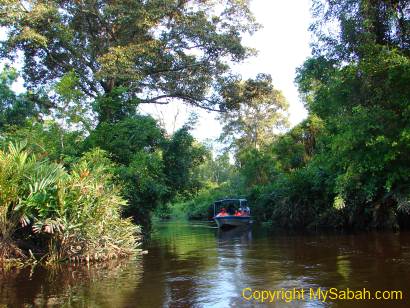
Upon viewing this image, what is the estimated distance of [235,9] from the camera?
2439 cm

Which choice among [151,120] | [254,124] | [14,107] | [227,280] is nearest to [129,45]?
[151,120]

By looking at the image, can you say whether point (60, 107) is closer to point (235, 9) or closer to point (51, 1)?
point (51, 1)

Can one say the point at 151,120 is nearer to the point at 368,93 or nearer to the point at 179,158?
the point at 179,158

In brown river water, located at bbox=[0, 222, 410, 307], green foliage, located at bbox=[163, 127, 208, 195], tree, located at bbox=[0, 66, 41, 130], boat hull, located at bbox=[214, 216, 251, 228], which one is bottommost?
brown river water, located at bbox=[0, 222, 410, 307]

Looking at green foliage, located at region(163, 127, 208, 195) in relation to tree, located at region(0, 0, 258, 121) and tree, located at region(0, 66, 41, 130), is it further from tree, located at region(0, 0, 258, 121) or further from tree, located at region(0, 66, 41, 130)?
tree, located at region(0, 66, 41, 130)

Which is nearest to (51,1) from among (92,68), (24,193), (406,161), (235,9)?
(92,68)

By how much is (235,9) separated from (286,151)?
1399 centimetres

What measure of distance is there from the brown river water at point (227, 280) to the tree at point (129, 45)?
11543mm

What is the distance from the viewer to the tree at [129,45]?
21.3 metres

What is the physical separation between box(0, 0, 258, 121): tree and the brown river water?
11543 mm

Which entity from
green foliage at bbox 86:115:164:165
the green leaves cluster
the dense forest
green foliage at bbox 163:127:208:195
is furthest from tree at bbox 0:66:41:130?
the green leaves cluster

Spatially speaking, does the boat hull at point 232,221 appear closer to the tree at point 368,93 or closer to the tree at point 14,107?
the tree at point 368,93

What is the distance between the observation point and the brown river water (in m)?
7.85

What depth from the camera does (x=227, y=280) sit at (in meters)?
9.68
